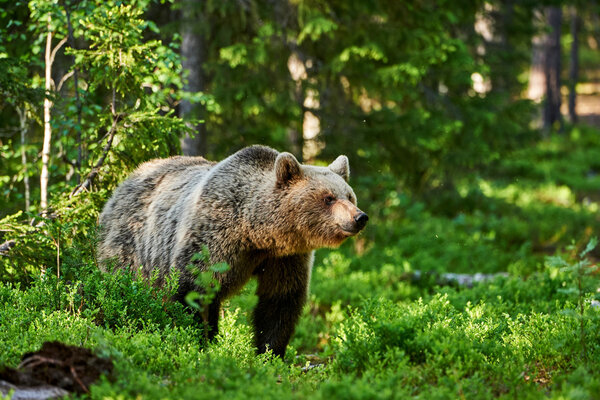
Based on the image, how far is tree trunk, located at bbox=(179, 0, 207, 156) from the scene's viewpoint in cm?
904

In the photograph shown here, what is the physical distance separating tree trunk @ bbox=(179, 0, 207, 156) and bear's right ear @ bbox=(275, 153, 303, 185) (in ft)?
11.7

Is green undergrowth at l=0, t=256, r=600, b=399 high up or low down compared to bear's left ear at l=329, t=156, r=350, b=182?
down

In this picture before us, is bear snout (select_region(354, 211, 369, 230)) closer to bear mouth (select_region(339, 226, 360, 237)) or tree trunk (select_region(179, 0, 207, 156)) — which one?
bear mouth (select_region(339, 226, 360, 237))

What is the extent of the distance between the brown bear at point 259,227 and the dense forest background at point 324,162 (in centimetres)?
37

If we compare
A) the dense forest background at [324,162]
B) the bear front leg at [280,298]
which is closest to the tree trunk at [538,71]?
the dense forest background at [324,162]

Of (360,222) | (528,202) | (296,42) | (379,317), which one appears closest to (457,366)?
(379,317)

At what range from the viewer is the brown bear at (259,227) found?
559 cm

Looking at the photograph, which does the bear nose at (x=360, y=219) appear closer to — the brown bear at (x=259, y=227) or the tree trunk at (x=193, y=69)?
the brown bear at (x=259, y=227)

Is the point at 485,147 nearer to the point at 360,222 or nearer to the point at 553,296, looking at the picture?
the point at 553,296

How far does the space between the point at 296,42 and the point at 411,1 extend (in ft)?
6.38

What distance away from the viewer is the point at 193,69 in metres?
9.33

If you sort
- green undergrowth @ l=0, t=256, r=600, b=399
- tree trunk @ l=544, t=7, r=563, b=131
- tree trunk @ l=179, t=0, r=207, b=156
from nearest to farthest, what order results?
green undergrowth @ l=0, t=256, r=600, b=399 → tree trunk @ l=179, t=0, r=207, b=156 → tree trunk @ l=544, t=7, r=563, b=131

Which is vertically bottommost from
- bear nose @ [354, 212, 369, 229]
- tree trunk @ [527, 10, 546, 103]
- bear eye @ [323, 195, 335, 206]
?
bear nose @ [354, 212, 369, 229]

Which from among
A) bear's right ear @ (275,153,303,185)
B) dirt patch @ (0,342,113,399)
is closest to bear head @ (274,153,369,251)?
bear's right ear @ (275,153,303,185)
